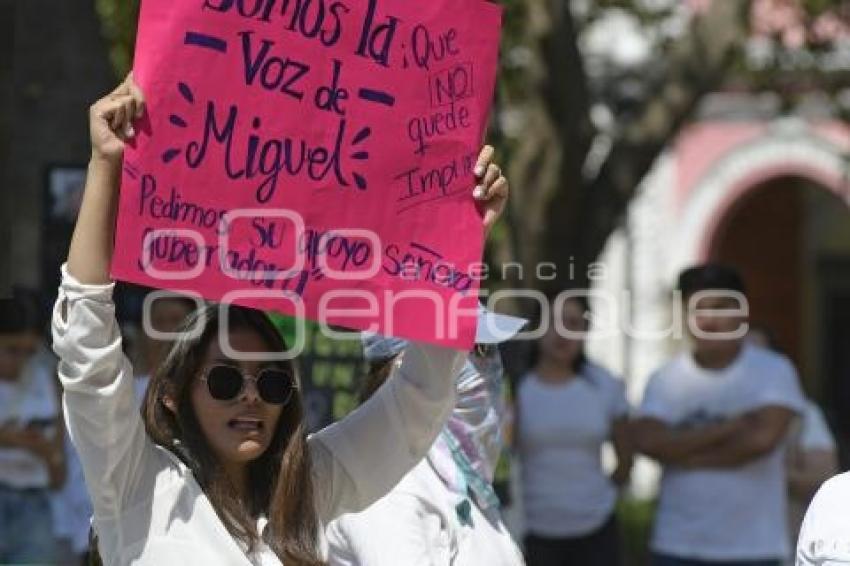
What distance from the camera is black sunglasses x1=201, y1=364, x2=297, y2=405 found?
3.77 meters

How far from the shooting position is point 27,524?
7879 millimetres

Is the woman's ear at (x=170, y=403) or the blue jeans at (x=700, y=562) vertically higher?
the woman's ear at (x=170, y=403)

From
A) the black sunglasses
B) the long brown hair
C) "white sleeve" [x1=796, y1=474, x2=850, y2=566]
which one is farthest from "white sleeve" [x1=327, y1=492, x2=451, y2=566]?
"white sleeve" [x1=796, y1=474, x2=850, y2=566]

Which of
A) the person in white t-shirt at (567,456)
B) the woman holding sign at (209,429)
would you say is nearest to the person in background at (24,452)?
the person in white t-shirt at (567,456)

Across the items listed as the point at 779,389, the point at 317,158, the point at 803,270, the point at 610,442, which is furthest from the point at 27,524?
the point at 803,270

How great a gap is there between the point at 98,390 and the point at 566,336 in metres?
4.84

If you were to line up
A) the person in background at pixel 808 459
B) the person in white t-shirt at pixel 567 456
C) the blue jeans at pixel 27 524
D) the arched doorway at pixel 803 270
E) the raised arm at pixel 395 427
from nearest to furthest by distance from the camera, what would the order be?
the raised arm at pixel 395 427 < the blue jeans at pixel 27 524 < the person in white t-shirt at pixel 567 456 < the person in background at pixel 808 459 < the arched doorway at pixel 803 270

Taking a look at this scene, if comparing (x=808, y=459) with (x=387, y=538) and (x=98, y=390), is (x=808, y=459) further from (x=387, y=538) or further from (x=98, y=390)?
(x=98, y=390)

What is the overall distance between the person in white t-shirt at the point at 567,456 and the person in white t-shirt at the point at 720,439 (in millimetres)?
542

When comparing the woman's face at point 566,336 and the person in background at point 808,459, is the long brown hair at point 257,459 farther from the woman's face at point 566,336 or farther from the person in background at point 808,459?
the person in background at point 808,459

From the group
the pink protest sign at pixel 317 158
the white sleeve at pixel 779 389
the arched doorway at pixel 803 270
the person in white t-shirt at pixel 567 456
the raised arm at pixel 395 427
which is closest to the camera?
the pink protest sign at pixel 317 158

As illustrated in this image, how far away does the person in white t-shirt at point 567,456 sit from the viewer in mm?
8094

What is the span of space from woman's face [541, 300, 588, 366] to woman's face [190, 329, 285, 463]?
4425 mm

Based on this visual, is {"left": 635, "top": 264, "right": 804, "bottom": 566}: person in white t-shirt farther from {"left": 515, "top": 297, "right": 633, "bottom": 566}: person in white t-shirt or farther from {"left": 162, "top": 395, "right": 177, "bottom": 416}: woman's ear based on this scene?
{"left": 162, "top": 395, "right": 177, "bottom": 416}: woman's ear
